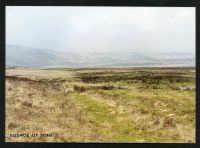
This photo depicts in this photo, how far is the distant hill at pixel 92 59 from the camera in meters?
8.55

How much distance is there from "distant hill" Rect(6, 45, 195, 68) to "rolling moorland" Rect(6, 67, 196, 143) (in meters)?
0.10

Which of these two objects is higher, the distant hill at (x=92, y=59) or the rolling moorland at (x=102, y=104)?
the distant hill at (x=92, y=59)

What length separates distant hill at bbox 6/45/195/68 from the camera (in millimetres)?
8547

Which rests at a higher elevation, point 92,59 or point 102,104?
point 92,59

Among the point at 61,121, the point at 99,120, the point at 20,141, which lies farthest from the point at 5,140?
the point at 99,120

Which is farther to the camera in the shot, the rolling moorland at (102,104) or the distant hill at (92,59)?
the distant hill at (92,59)

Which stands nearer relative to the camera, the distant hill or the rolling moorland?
the rolling moorland

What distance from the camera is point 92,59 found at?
859 centimetres

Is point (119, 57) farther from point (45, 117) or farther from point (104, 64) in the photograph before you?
point (45, 117)

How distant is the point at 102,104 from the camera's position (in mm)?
8578

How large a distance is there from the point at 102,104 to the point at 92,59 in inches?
28.3

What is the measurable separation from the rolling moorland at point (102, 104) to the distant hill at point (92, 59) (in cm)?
10

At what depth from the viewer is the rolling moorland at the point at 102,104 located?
27.6 feet

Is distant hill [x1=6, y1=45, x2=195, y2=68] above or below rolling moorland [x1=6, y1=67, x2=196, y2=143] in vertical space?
above
